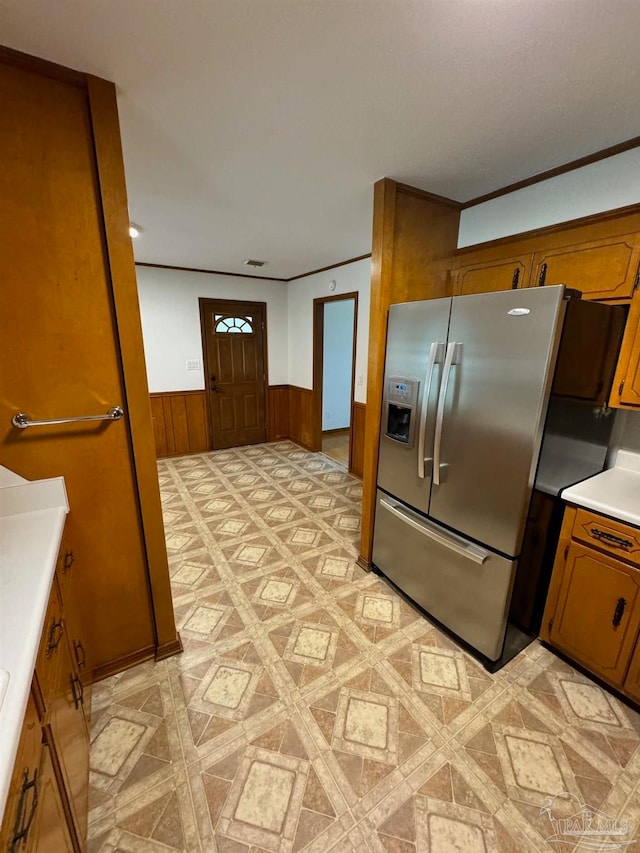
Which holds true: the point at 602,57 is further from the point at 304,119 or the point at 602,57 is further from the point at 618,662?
the point at 618,662

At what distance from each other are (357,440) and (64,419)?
308 centimetres

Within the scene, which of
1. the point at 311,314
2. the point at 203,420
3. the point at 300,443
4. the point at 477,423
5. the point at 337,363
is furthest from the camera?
the point at 337,363

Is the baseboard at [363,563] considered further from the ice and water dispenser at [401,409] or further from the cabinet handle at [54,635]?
the cabinet handle at [54,635]

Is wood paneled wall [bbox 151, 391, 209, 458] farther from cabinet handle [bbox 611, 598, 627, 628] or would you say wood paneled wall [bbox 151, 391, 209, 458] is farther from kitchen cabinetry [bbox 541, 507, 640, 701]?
cabinet handle [bbox 611, 598, 627, 628]

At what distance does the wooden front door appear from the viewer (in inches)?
183

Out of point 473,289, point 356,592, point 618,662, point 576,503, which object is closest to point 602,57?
point 473,289

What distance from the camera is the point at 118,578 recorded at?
63.4 inches

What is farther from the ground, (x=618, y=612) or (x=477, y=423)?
(x=477, y=423)

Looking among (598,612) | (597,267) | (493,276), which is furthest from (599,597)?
(493,276)

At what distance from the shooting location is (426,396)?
1843 millimetres

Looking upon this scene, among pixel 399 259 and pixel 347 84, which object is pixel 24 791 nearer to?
pixel 347 84

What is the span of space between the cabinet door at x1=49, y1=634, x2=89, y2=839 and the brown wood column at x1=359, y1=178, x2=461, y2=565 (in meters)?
1.70

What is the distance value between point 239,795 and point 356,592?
1.17 m

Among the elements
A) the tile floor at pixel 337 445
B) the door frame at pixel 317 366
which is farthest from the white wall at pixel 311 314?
the tile floor at pixel 337 445
